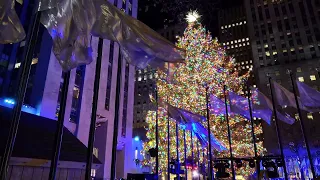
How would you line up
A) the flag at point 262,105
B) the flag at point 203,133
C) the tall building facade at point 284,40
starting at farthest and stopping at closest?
1. the tall building facade at point 284,40
2. the flag at point 203,133
3. the flag at point 262,105

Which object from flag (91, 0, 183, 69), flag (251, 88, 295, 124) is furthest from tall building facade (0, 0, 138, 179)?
flag (91, 0, 183, 69)

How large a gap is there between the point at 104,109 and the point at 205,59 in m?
13.7

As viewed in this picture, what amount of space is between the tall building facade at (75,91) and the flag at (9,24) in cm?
1174

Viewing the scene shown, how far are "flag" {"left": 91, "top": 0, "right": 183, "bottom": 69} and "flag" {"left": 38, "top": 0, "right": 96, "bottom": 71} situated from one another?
29 centimetres

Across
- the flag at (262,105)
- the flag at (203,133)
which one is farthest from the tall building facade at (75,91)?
the flag at (262,105)

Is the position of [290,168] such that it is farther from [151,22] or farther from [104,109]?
[151,22]

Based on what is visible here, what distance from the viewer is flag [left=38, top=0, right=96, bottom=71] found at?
482 cm

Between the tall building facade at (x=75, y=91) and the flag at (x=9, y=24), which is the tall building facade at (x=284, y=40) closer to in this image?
the tall building facade at (x=75, y=91)

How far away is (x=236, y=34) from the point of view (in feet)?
365

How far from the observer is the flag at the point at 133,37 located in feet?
17.4

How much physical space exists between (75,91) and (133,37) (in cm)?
2252

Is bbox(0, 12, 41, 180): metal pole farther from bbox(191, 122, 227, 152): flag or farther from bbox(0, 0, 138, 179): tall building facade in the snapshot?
bbox(191, 122, 227, 152): flag

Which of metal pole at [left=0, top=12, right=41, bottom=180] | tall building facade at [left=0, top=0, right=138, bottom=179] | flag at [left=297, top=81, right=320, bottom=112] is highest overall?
tall building facade at [left=0, top=0, right=138, bottom=179]

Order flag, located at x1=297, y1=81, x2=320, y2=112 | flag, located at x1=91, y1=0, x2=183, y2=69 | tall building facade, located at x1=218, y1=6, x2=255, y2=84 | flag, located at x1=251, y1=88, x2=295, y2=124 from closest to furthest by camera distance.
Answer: flag, located at x1=91, y1=0, x2=183, y2=69 → flag, located at x1=297, y1=81, x2=320, y2=112 → flag, located at x1=251, y1=88, x2=295, y2=124 → tall building facade, located at x1=218, y1=6, x2=255, y2=84
